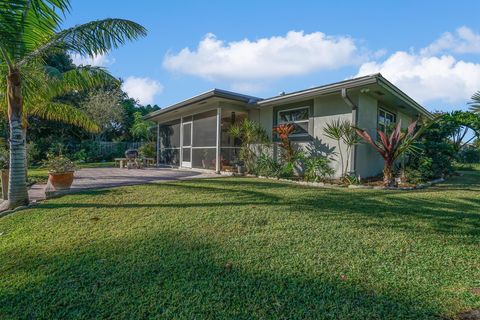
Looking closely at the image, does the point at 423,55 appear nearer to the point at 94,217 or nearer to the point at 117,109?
the point at 94,217

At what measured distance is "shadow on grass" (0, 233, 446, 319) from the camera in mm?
1958

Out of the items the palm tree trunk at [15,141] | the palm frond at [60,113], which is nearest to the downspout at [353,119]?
the palm tree trunk at [15,141]

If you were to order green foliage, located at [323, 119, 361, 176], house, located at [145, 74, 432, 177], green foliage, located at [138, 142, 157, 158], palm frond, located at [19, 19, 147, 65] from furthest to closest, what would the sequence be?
green foliage, located at [138, 142, 157, 158] < house, located at [145, 74, 432, 177] < green foliage, located at [323, 119, 361, 176] < palm frond, located at [19, 19, 147, 65]

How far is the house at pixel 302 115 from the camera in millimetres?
8266

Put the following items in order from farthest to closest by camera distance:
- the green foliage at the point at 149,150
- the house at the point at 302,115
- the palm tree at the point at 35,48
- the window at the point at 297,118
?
the green foliage at the point at 149,150, the window at the point at 297,118, the house at the point at 302,115, the palm tree at the point at 35,48

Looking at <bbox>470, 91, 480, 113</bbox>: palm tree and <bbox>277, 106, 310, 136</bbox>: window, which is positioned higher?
<bbox>470, 91, 480, 113</bbox>: palm tree

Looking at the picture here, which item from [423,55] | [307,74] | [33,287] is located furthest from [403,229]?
[423,55]

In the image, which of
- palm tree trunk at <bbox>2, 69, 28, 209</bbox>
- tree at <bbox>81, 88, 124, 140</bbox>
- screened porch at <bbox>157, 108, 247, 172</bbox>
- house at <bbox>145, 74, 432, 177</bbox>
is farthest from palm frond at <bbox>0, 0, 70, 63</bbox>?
tree at <bbox>81, 88, 124, 140</bbox>

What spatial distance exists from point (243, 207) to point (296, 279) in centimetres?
251

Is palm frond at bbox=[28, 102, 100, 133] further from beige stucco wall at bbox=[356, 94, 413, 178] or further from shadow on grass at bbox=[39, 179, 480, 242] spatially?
beige stucco wall at bbox=[356, 94, 413, 178]

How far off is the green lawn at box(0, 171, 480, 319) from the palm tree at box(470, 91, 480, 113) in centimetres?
838

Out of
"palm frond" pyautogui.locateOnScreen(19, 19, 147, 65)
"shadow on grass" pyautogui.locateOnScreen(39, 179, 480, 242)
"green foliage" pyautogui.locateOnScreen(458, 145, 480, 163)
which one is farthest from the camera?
"green foliage" pyautogui.locateOnScreen(458, 145, 480, 163)

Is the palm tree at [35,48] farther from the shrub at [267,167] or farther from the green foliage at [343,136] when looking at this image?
the green foliage at [343,136]

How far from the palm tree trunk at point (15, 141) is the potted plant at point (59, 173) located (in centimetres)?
100
